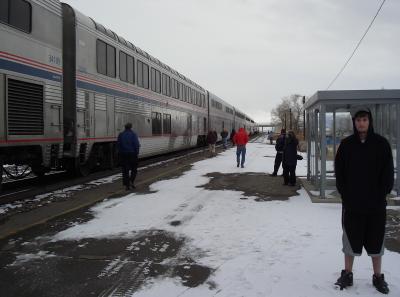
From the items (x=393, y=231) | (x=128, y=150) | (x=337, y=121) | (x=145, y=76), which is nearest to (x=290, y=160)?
(x=337, y=121)

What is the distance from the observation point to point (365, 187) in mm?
4406

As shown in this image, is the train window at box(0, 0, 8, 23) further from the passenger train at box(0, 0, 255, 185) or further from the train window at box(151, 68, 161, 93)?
the train window at box(151, 68, 161, 93)

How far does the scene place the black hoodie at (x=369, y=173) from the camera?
4391 millimetres

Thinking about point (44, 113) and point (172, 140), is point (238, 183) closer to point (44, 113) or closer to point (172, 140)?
point (44, 113)

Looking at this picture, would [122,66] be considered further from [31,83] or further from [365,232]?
[365,232]

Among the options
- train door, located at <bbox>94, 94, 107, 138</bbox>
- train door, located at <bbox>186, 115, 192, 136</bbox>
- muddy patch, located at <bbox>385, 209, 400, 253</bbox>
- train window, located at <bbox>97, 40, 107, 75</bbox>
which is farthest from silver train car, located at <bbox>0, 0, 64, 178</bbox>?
train door, located at <bbox>186, 115, 192, 136</bbox>

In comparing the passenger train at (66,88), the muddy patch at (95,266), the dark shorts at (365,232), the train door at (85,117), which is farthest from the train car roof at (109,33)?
the dark shorts at (365,232)

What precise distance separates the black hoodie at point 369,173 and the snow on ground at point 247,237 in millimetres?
842

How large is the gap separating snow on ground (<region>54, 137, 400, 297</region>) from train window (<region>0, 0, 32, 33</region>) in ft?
13.2

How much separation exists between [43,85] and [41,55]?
65 cm

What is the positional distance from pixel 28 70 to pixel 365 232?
7638 millimetres

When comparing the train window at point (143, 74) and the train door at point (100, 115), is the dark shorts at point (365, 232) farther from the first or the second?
the train window at point (143, 74)

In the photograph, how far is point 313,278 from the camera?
15.6ft

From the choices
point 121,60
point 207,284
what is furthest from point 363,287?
point 121,60
